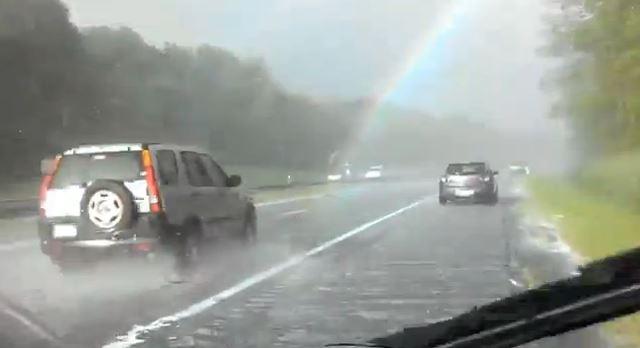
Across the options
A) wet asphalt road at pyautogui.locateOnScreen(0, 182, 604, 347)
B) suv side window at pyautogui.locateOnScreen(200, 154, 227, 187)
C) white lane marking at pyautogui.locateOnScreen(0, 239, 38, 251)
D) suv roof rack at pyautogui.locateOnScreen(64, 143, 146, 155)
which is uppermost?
suv roof rack at pyautogui.locateOnScreen(64, 143, 146, 155)

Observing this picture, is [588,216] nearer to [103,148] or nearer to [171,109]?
[171,109]

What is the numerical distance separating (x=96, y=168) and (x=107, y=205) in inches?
27.0

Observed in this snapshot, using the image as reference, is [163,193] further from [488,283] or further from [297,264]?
[488,283]

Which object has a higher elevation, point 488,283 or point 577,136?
point 577,136

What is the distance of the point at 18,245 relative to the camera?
13883mm

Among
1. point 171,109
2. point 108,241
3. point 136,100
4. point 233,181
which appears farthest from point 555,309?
point 171,109

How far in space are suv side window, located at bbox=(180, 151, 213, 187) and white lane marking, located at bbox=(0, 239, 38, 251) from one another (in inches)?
172

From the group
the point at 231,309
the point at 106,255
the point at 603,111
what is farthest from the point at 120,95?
the point at 603,111

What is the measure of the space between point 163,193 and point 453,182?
1228cm

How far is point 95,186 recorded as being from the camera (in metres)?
8.67

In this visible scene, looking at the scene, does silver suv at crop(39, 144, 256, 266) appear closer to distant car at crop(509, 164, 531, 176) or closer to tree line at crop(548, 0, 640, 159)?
distant car at crop(509, 164, 531, 176)

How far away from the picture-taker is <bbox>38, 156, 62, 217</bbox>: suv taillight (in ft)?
30.3

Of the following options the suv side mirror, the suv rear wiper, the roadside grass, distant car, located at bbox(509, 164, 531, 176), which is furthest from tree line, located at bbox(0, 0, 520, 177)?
the suv rear wiper

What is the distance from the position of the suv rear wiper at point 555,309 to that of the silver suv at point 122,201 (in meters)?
5.81
